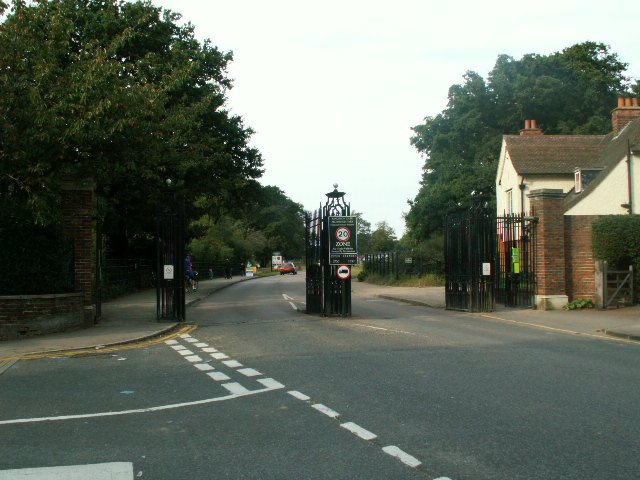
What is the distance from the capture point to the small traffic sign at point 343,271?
765 inches

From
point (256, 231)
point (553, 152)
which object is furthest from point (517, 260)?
point (256, 231)

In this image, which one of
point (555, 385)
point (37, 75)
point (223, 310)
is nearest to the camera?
point (555, 385)

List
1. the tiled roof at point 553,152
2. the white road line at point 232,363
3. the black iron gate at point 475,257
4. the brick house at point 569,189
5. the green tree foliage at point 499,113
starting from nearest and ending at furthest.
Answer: the white road line at point 232,363 < the brick house at point 569,189 < the black iron gate at point 475,257 < the tiled roof at point 553,152 < the green tree foliage at point 499,113

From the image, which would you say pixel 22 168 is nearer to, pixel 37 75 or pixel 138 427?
pixel 37 75

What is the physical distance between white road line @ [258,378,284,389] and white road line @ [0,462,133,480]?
133 inches

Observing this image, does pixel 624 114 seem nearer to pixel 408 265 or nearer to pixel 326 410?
pixel 408 265

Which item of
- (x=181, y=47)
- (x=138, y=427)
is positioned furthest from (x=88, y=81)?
(x=181, y=47)

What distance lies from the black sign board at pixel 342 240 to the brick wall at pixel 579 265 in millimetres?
7007

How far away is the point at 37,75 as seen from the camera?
44.7 ft

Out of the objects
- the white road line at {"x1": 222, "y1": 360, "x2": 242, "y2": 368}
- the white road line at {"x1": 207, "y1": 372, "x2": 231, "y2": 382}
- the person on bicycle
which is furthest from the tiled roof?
the white road line at {"x1": 207, "y1": 372, "x2": 231, "y2": 382}

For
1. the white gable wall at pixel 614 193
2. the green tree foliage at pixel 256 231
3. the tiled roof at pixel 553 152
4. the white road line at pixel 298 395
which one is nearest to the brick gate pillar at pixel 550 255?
the white gable wall at pixel 614 193

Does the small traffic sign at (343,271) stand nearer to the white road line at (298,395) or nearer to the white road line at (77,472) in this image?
the white road line at (298,395)

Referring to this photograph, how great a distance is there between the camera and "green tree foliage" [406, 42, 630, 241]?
5109cm

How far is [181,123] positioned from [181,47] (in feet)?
48.0
